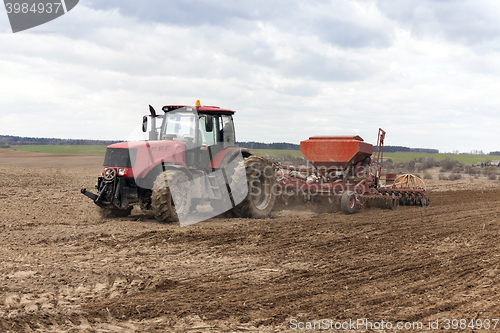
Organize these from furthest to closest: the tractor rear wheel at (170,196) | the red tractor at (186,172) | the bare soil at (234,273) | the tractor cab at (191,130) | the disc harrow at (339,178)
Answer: the disc harrow at (339,178), the tractor cab at (191,130), the red tractor at (186,172), the tractor rear wheel at (170,196), the bare soil at (234,273)

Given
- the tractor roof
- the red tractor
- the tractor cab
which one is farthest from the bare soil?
the tractor roof

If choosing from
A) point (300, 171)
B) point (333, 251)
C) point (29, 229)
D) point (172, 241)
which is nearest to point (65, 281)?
point (172, 241)

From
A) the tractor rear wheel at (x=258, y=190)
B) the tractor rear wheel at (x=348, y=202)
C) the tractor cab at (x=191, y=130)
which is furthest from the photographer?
the tractor rear wheel at (x=348, y=202)

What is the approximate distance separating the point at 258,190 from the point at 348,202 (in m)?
3.16

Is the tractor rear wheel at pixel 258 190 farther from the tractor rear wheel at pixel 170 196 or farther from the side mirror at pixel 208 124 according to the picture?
the tractor rear wheel at pixel 170 196

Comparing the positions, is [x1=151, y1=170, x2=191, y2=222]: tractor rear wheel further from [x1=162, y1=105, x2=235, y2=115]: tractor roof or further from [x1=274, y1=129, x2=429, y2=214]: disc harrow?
[x1=274, y1=129, x2=429, y2=214]: disc harrow

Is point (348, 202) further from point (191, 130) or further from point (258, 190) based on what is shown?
point (191, 130)

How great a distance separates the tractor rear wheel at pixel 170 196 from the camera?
30.8ft

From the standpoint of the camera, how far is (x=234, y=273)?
6277 millimetres

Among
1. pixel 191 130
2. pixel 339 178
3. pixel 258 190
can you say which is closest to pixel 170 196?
pixel 191 130

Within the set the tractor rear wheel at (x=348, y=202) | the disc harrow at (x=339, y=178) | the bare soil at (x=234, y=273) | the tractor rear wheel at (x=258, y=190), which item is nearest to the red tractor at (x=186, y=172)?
the tractor rear wheel at (x=258, y=190)

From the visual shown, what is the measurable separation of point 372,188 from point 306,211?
9.16 ft

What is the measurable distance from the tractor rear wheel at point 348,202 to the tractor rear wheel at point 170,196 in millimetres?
5162

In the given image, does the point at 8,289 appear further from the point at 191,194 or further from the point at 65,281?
the point at 191,194
